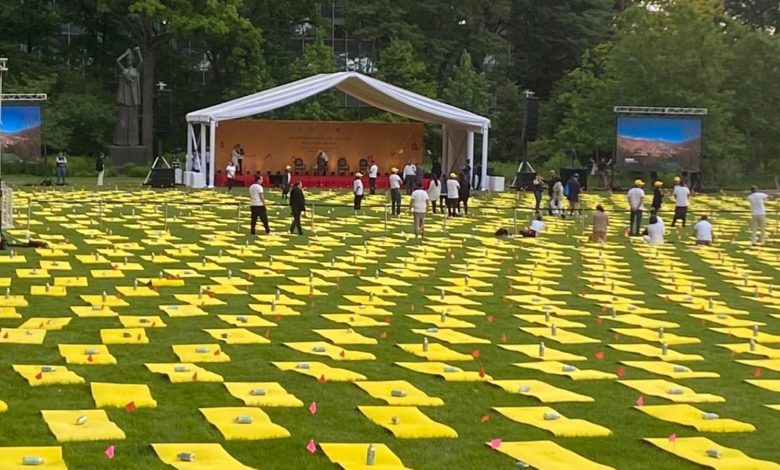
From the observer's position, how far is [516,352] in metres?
13.3

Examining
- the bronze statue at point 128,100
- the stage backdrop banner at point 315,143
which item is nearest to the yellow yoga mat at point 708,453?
the stage backdrop banner at point 315,143

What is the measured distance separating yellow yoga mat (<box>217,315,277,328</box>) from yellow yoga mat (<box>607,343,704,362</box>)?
13.4 feet

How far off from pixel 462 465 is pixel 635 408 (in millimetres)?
2674

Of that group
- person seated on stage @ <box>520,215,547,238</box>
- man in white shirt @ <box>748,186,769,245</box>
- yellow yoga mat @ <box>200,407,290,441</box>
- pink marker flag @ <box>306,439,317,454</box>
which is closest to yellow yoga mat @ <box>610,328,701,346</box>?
yellow yoga mat @ <box>200,407,290,441</box>

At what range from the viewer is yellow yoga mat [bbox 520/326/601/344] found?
14.2 metres

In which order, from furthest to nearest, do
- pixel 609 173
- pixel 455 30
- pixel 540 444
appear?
pixel 455 30, pixel 609 173, pixel 540 444

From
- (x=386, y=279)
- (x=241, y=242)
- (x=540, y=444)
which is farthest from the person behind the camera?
(x=241, y=242)

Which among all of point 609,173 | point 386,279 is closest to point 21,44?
point 609,173

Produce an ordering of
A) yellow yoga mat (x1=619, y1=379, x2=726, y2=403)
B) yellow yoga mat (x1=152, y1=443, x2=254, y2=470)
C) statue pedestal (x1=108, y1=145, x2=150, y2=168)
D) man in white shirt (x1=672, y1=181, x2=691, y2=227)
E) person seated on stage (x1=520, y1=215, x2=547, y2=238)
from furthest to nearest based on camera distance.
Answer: statue pedestal (x1=108, y1=145, x2=150, y2=168)
man in white shirt (x1=672, y1=181, x2=691, y2=227)
person seated on stage (x1=520, y1=215, x2=547, y2=238)
yellow yoga mat (x1=619, y1=379, x2=726, y2=403)
yellow yoga mat (x1=152, y1=443, x2=254, y2=470)

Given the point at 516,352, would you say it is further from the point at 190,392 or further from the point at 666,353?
the point at 190,392

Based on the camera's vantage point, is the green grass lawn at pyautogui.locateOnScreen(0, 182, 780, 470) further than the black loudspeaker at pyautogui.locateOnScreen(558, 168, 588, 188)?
No

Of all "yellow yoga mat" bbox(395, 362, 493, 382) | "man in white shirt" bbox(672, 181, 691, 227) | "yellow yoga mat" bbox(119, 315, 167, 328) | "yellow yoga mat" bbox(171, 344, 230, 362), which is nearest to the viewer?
"yellow yoga mat" bbox(395, 362, 493, 382)

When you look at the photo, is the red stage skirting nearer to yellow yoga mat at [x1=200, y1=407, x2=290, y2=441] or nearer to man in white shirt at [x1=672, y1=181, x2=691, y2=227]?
man in white shirt at [x1=672, y1=181, x2=691, y2=227]

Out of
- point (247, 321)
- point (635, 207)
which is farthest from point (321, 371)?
point (635, 207)
